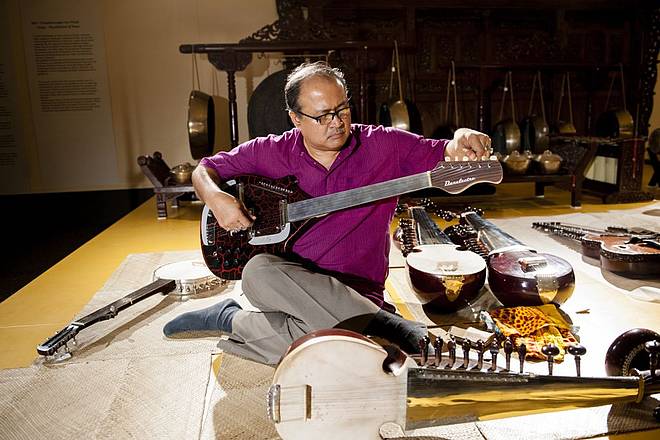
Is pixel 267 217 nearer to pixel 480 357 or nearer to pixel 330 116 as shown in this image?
pixel 330 116

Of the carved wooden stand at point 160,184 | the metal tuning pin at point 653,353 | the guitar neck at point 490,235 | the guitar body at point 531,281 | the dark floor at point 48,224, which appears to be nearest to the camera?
the metal tuning pin at point 653,353

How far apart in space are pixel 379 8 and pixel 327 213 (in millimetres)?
4491

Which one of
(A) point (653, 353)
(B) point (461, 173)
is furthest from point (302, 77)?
(A) point (653, 353)

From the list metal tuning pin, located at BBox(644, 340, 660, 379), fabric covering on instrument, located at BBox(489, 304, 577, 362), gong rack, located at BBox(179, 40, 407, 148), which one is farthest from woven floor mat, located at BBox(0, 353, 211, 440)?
gong rack, located at BBox(179, 40, 407, 148)

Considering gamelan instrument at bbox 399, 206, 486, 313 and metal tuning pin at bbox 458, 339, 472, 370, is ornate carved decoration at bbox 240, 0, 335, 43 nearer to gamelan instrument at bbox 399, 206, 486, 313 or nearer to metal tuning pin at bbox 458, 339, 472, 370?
gamelan instrument at bbox 399, 206, 486, 313

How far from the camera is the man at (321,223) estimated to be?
1597 millimetres

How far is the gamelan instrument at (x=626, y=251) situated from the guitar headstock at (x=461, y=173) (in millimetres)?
1267

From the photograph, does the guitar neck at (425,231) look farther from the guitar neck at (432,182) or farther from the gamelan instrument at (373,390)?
the gamelan instrument at (373,390)

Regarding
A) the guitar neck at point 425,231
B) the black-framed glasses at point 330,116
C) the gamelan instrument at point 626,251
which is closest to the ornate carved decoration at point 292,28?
the guitar neck at point 425,231

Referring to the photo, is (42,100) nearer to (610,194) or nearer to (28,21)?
(28,21)

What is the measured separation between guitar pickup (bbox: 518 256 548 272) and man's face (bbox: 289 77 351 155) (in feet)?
2.94

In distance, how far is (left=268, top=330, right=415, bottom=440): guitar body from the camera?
1.11 metres

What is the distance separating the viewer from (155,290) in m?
2.32

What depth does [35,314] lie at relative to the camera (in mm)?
2346
